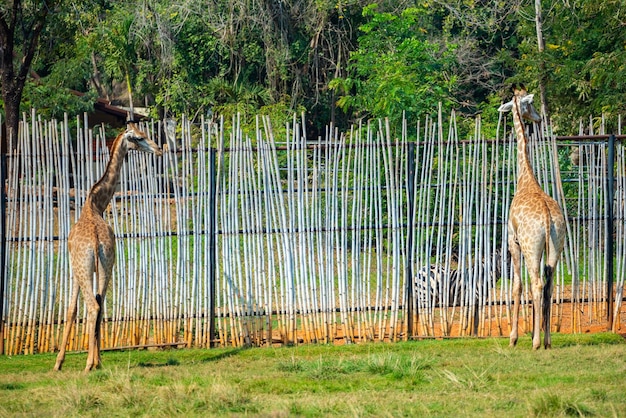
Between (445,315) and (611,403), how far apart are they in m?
3.34

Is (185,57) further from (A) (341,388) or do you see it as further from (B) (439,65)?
(A) (341,388)

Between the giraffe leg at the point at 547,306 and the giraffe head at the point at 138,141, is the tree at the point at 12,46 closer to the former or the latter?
the giraffe head at the point at 138,141

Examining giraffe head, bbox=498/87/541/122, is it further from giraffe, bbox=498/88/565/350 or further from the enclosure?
giraffe, bbox=498/88/565/350

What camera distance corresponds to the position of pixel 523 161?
9.33 m

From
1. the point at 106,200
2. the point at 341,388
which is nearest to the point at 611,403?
the point at 341,388

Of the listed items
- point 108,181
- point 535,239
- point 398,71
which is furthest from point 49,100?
point 535,239

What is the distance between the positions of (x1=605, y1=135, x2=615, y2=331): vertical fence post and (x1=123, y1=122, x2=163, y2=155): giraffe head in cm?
448

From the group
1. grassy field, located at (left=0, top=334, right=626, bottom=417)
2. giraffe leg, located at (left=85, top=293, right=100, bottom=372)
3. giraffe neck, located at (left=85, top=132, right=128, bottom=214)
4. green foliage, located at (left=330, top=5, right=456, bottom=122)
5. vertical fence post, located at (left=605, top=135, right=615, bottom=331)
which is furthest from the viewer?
green foliage, located at (left=330, top=5, right=456, bottom=122)

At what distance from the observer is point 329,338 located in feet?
31.6

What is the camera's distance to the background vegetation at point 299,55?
20.4 meters

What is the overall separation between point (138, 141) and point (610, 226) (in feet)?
15.6

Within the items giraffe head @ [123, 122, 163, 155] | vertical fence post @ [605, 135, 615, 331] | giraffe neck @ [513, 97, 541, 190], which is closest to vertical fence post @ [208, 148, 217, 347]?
giraffe head @ [123, 122, 163, 155]

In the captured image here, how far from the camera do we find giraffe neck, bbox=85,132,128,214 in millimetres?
8898

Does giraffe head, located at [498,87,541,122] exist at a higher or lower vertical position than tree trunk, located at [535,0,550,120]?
lower
